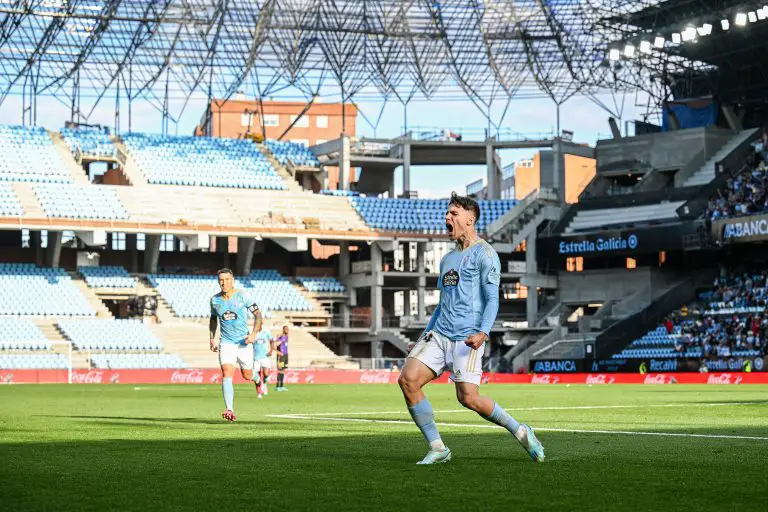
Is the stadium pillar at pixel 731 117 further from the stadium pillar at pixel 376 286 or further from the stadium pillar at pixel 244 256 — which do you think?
the stadium pillar at pixel 244 256

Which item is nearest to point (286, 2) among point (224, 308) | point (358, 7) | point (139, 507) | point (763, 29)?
point (358, 7)

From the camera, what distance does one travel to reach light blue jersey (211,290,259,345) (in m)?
18.9

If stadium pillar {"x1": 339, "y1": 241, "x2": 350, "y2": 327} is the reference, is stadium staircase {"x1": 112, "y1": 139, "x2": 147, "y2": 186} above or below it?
above

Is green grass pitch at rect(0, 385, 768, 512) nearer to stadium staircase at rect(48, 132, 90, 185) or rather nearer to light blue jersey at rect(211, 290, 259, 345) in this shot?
light blue jersey at rect(211, 290, 259, 345)

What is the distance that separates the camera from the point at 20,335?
58188mm

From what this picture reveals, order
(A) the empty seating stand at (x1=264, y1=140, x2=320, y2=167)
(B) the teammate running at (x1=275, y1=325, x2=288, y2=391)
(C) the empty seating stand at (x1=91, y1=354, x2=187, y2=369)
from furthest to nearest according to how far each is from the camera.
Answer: (A) the empty seating stand at (x1=264, y1=140, x2=320, y2=167), (C) the empty seating stand at (x1=91, y1=354, x2=187, y2=369), (B) the teammate running at (x1=275, y1=325, x2=288, y2=391)

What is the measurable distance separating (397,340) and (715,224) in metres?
18.9

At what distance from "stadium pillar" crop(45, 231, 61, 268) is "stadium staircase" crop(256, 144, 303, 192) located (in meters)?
14.0

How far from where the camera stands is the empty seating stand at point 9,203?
62875 millimetres

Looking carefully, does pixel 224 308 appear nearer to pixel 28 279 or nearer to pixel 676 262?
pixel 28 279

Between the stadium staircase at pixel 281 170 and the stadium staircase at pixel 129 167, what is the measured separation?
8.75 meters

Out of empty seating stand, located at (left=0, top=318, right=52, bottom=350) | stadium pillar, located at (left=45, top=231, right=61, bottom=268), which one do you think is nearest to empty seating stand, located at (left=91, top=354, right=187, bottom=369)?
empty seating stand, located at (left=0, top=318, right=52, bottom=350)

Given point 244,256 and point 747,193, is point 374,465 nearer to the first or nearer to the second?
point 747,193

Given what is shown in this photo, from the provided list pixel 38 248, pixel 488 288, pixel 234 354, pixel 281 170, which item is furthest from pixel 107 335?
pixel 488 288
